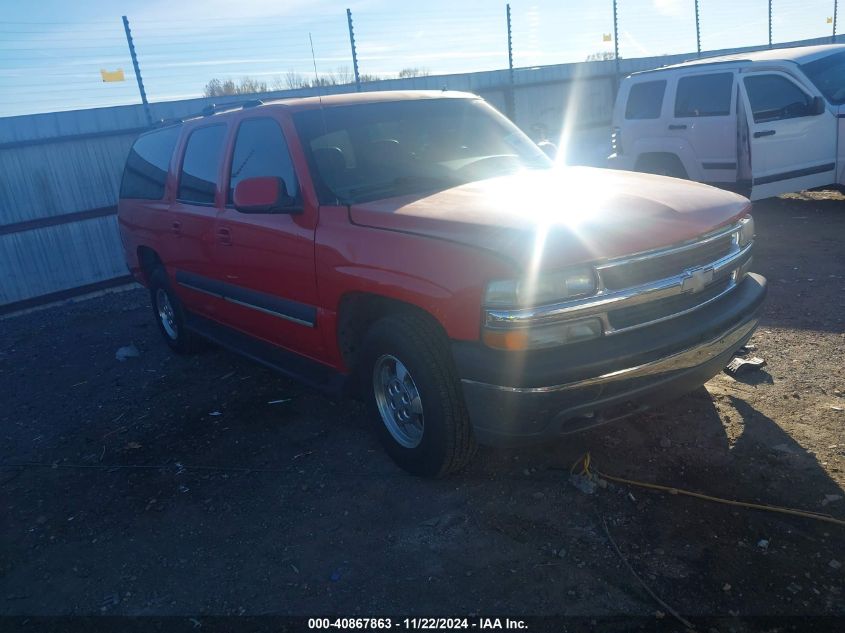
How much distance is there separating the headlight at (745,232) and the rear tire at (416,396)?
1.77m

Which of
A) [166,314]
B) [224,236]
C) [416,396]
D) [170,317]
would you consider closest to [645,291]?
[416,396]

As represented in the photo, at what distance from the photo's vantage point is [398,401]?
3686 mm

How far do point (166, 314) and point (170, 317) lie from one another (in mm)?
114

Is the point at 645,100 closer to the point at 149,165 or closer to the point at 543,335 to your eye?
the point at 149,165

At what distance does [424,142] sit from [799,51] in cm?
709

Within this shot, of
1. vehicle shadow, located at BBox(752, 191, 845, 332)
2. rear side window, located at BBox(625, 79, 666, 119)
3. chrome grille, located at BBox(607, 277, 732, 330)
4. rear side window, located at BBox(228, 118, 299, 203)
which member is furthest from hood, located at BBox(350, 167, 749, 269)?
rear side window, located at BBox(625, 79, 666, 119)

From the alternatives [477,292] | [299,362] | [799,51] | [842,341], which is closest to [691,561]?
[477,292]

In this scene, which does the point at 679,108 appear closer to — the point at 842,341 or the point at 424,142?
the point at 842,341

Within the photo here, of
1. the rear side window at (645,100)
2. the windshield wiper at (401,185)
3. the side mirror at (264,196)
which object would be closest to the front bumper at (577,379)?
the windshield wiper at (401,185)

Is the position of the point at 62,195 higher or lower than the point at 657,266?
higher

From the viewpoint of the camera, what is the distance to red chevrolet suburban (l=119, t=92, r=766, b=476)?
2.92 metres

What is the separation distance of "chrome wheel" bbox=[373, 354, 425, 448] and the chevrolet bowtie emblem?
1415mm

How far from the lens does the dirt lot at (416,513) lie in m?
2.78

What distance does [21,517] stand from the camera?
393cm
